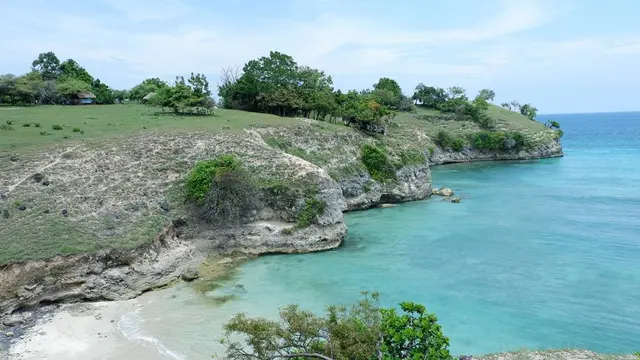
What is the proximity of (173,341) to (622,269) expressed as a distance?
28787 millimetres

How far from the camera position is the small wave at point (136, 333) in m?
19.3

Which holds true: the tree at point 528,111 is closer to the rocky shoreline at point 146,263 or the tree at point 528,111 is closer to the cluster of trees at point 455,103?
the cluster of trees at point 455,103

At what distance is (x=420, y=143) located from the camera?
81.3 meters

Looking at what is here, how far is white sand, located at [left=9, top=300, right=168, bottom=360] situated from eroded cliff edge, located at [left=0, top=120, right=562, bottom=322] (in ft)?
6.66

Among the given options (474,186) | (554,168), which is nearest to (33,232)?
(474,186)

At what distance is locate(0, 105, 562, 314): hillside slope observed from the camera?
25609mm

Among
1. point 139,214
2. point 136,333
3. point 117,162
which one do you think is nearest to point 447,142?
point 117,162

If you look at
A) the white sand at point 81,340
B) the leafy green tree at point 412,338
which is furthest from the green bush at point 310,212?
the leafy green tree at point 412,338

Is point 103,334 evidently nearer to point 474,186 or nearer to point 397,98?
point 474,186

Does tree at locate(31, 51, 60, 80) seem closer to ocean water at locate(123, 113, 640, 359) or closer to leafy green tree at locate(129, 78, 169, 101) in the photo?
leafy green tree at locate(129, 78, 169, 101)

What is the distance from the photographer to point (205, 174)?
33.5 m

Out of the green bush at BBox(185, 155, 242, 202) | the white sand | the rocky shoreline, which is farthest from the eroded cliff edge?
the white sand

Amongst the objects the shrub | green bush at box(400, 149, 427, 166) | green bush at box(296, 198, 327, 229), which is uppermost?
green bush at box(400, 149, 427, 166)

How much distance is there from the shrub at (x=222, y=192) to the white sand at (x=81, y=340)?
10026mm
